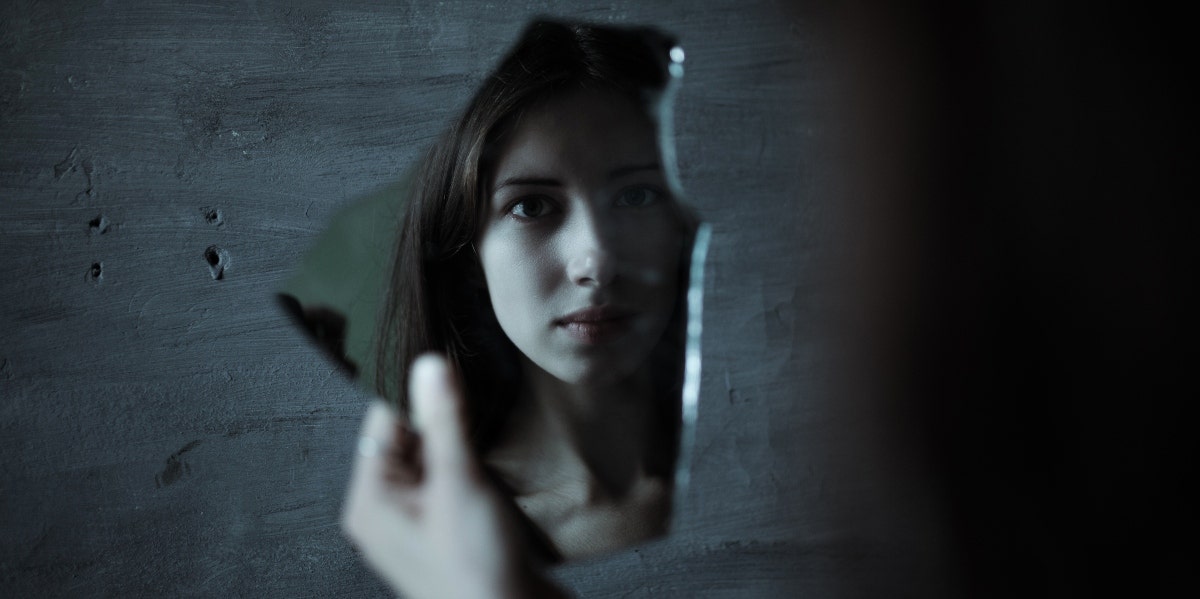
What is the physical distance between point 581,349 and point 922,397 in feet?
1.31

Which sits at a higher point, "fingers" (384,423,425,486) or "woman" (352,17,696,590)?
"woman" (352,17,696,590)

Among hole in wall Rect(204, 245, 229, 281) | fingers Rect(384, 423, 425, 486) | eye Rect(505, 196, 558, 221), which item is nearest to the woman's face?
eye Rect(505, 196, 558, 221)

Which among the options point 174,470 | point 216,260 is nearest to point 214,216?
point 216,260

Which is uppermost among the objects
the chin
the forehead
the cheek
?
the forehead

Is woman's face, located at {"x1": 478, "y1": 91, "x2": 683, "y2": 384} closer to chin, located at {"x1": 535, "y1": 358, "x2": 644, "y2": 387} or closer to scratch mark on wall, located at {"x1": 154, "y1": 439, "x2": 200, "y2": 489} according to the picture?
chin, located at {"x1": 535, "y1": 358, "x2": 644, "y2": 387}

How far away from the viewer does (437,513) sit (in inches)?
19.8

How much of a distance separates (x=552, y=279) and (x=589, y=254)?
3cm

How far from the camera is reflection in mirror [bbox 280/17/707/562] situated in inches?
20.9

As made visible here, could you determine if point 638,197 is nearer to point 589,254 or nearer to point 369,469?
point 589,254

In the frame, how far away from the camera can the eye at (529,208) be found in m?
0.53

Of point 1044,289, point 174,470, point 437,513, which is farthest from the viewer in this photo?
point 1044,289

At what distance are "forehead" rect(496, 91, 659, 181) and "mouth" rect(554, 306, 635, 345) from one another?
0.11m

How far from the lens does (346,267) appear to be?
0.57m

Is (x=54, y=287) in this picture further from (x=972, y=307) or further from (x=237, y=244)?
(x=972, y=307)
